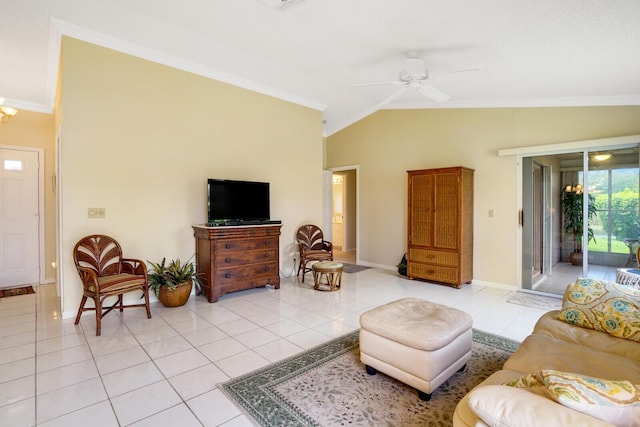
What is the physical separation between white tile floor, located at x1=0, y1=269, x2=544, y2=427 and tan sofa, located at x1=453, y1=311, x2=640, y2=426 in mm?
1114

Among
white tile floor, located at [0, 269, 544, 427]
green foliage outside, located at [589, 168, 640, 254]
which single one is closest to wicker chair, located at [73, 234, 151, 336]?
white tile floor, located at [0, 269, 544, 427]

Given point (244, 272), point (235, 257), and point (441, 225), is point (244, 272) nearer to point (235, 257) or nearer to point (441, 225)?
point (235, 257)

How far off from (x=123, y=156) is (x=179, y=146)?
2.25 ft

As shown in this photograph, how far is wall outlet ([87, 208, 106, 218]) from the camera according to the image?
363cm

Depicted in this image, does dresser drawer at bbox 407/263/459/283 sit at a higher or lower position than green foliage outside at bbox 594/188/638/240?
lower

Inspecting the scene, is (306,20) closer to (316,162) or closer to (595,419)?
(316,162)

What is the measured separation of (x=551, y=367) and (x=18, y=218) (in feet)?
21.8

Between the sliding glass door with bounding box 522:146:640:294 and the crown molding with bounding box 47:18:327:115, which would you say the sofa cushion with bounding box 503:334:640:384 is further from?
the crown molding with bounding box 47:18:327:115

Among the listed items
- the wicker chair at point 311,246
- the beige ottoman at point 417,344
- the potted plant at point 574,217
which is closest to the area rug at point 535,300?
the potted plant at point 574,217

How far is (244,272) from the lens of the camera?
4324 millimetres

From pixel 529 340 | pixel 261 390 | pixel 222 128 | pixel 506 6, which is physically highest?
pixel 506 6

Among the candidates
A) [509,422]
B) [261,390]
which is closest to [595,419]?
[509,422]

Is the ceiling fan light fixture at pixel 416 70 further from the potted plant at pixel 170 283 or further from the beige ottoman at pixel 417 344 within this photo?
the potted plant at pixel 170 283

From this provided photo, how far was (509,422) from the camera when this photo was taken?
945 millimetres
